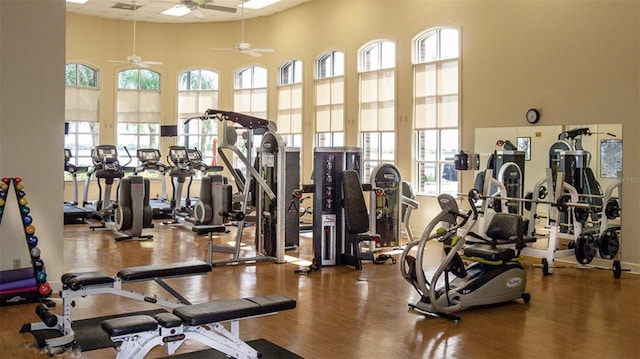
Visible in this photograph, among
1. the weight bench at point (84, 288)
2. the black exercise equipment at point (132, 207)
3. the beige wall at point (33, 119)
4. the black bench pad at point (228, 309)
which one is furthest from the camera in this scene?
the black exercise equipment at point (132, 207)

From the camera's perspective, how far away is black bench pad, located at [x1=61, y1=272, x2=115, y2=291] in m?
4.41

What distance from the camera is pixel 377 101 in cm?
1132

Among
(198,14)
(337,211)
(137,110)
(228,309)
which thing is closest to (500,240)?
(337,211)

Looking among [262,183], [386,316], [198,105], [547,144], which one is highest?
[198,105]

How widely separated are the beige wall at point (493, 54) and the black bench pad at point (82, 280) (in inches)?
251

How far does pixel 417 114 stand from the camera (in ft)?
34.7

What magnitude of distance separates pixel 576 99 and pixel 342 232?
12.1ft

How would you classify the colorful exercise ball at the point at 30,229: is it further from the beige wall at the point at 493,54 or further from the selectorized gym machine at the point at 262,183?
the beige wall at the point at 493,54

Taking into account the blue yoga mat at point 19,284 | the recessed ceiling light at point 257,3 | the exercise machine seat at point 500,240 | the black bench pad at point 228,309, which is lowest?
the blue yoga mat at point 19,284

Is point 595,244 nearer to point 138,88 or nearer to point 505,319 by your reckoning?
point 505,319

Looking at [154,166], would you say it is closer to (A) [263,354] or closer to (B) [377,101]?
(B) [377,101]

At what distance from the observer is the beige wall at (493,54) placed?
302 inches

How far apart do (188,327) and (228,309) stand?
26 cm

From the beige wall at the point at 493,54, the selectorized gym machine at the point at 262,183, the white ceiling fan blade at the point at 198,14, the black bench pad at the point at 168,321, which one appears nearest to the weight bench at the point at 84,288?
the black bench pad at the point at 168,321
